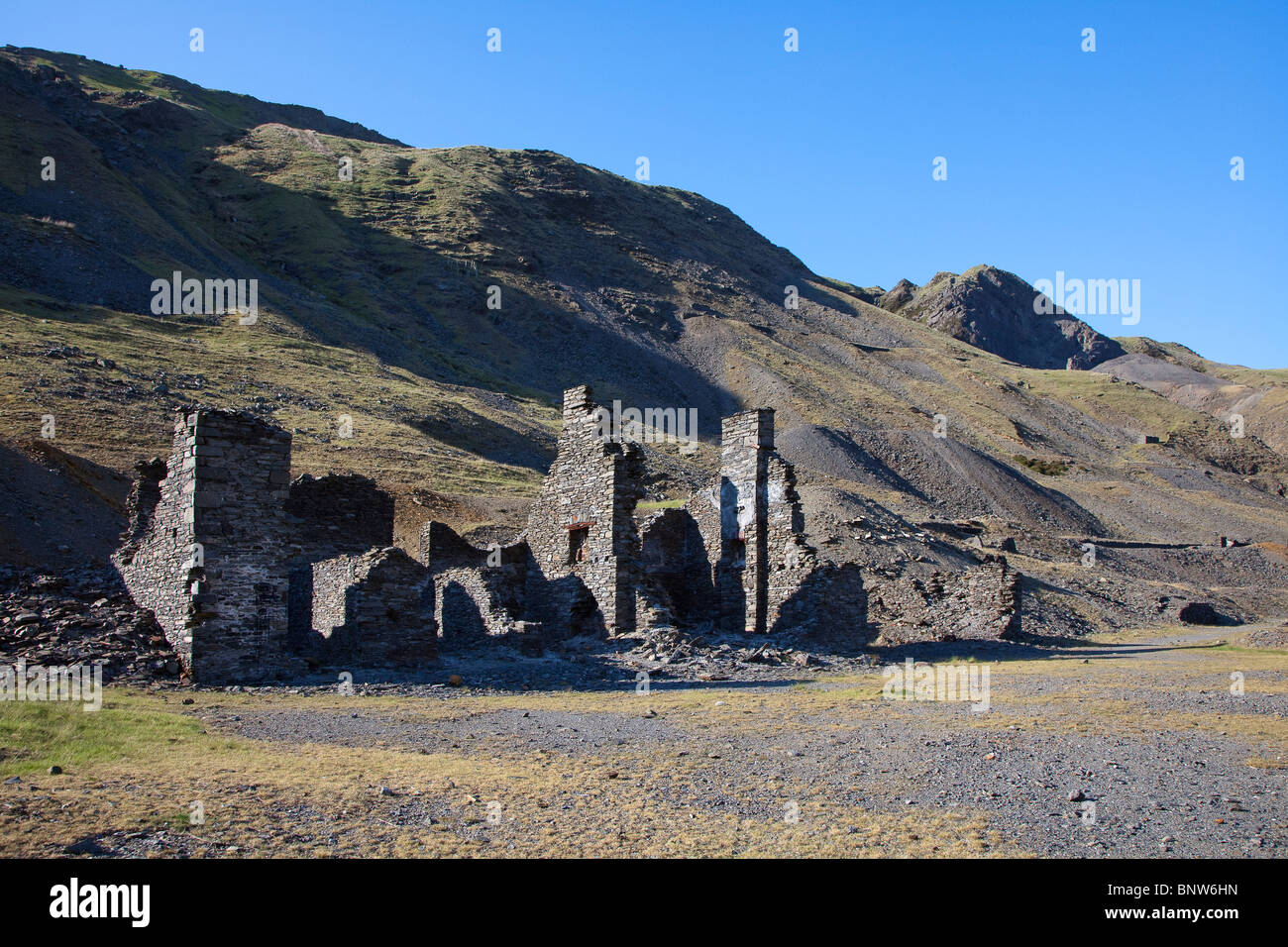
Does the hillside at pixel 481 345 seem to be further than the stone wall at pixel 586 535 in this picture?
Yes

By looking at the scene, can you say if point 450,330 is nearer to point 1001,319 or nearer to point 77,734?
point 77,734

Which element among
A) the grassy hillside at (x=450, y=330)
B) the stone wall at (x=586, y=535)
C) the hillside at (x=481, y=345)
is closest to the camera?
the stone wall at (x=586, y=535)

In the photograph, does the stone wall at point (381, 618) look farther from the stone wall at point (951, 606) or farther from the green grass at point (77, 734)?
the stone wall at point (951, 606)

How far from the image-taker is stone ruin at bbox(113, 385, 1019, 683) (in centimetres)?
1630

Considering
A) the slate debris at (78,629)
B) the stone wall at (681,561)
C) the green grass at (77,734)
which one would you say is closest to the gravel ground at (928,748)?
the green grass at (77,734)

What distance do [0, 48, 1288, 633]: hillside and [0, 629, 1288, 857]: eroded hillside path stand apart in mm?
20590

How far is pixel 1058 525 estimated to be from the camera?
6034cm

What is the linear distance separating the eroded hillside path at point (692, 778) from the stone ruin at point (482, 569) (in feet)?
7.42

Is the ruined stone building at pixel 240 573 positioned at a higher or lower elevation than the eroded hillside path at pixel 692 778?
higher

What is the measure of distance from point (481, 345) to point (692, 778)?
79.1 meters

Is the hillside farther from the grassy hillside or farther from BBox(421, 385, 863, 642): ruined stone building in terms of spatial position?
BBox(421, 385, 863, 642): ruined stone building

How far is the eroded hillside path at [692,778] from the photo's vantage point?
7.16 meters

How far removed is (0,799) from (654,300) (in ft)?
325

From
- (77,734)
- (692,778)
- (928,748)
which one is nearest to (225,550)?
(77,734)
